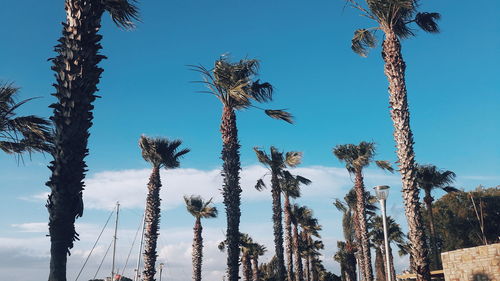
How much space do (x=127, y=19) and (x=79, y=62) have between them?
124 inches

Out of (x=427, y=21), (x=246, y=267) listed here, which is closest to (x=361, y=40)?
(x=427, y=21)

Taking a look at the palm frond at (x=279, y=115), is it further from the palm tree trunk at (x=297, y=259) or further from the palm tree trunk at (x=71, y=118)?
the palm tree trunk at (x=297, y=259)

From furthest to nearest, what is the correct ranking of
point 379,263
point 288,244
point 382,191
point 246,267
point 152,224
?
point 379,263
point 246,267
point 288,244
point 152,224
point 382,191

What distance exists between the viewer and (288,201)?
3203 cm

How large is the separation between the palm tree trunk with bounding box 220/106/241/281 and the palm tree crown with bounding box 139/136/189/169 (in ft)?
29.0

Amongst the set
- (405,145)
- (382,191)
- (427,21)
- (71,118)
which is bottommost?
(382,191)

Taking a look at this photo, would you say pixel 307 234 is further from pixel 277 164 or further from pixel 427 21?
pixel 427 21

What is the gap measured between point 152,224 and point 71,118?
59.8 ft

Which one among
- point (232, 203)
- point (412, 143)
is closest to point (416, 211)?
point (412, 143)

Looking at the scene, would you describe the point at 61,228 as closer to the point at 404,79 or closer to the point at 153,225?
the point at 404,79

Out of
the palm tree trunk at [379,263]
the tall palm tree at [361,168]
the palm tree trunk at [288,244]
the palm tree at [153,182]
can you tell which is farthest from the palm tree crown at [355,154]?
the palm tree trunk at [379,263]

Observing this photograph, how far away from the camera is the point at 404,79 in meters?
15.6

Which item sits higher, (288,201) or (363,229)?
(288,201)

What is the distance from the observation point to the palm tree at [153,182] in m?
23.9
